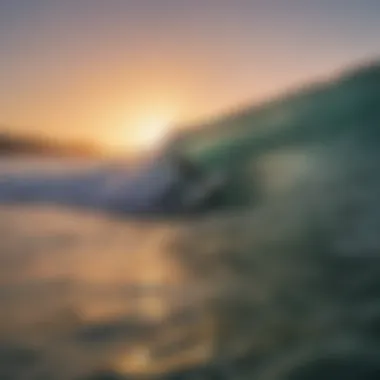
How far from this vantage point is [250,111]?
44.8 inches

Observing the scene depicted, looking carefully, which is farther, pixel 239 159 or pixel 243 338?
pixel 239 159

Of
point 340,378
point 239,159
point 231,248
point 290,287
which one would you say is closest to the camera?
point 340,378

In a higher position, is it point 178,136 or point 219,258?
point 178,136

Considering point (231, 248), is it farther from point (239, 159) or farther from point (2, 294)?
point (2, 294)

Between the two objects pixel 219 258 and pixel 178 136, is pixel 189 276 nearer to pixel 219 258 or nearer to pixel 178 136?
pixel 219 258

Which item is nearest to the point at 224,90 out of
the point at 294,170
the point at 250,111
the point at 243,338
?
the point at 250,111

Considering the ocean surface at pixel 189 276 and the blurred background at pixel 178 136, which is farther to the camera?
the blurred background at pixel 178 136

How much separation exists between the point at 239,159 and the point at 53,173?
29cm

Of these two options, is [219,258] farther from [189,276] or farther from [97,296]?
[97,296]

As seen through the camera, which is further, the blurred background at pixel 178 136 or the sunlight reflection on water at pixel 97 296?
the blurred background at pixel 178 136

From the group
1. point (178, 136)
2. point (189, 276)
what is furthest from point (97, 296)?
point (178, 136)

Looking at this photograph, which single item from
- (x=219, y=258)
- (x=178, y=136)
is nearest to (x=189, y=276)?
(x=219, y=258)

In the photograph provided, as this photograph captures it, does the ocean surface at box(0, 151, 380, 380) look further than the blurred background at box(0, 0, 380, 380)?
No

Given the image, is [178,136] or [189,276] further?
[178,136]
